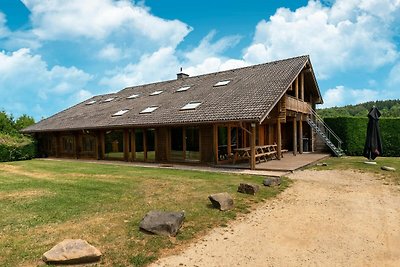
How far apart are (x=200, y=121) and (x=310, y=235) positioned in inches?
368

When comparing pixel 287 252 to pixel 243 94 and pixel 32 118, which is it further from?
pixel 32 118

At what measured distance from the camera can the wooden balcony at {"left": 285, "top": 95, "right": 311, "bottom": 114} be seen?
712 inches

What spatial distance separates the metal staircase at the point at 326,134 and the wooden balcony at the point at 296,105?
88cm

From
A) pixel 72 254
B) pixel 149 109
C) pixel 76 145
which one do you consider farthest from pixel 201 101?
pixel 72 254

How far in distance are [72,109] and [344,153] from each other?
22861 millimetres

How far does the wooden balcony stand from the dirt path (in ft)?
31.0

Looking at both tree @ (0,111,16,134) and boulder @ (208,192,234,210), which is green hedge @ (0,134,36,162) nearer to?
tree @ (0,111,16,134)

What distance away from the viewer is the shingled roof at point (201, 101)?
14734 millimetres

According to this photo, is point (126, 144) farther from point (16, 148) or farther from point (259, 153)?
point (16, 148)

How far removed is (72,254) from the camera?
469 centimetres

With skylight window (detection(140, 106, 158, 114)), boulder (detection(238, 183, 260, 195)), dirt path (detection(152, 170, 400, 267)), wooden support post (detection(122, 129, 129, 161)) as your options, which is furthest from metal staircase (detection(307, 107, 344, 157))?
wooden support post (detection(122, 129, 129, 161))

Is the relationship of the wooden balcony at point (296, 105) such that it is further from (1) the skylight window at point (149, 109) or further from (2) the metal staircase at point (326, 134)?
(1) the skylight window at point (149, 109)

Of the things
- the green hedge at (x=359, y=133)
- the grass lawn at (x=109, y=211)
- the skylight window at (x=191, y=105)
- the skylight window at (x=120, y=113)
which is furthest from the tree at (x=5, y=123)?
the green hedge at (x=359, y=133)

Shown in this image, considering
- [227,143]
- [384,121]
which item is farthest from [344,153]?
[227,143]
